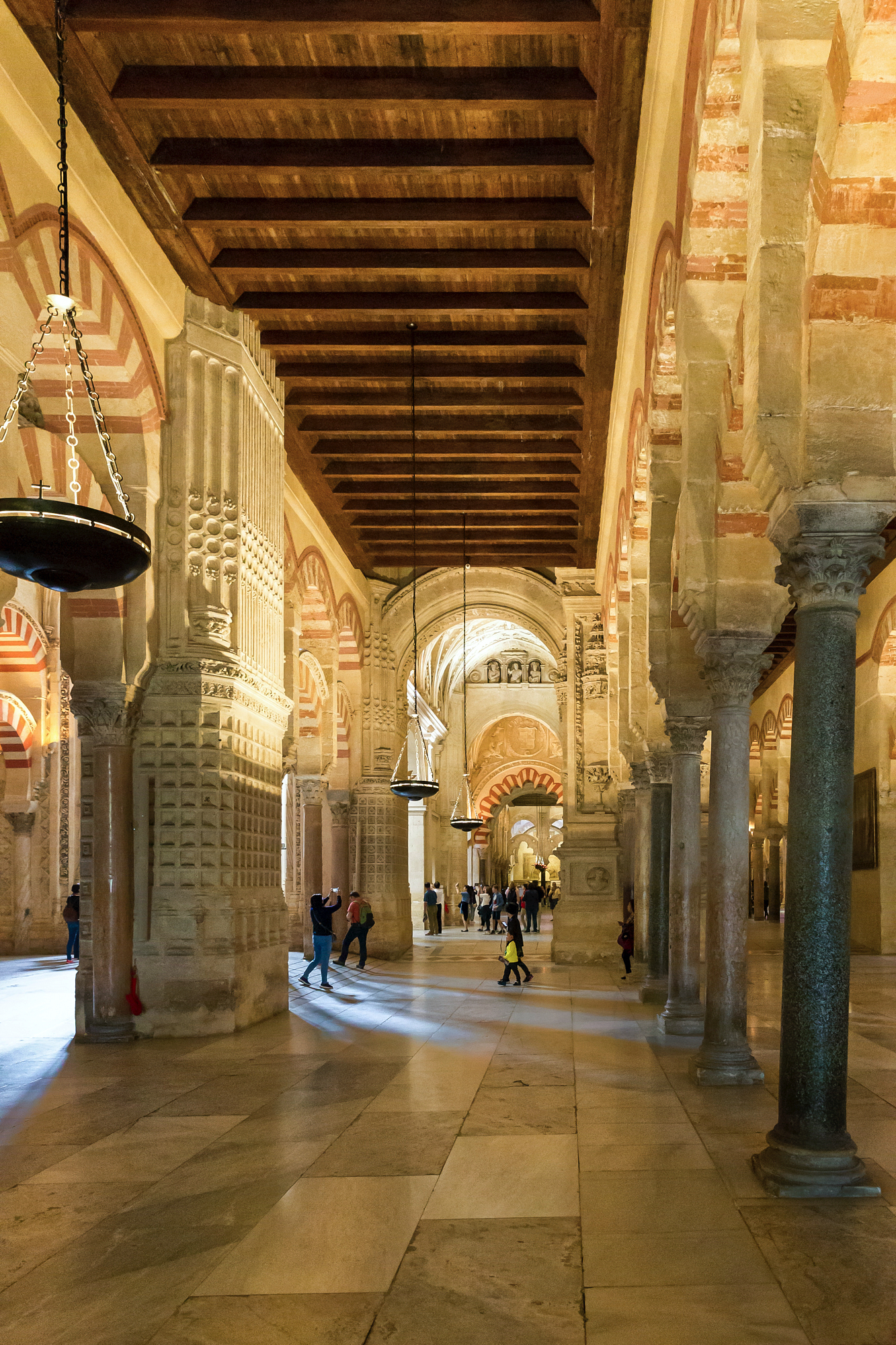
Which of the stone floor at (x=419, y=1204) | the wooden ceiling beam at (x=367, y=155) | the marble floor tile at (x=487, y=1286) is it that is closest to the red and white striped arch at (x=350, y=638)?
the stone floor at (x=419, y=1204)

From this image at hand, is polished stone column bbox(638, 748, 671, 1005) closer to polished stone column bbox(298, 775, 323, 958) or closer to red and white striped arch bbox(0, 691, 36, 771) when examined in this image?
polished stone column bbox(298, 775, 323, 958)

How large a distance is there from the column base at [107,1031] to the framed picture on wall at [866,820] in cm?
1036

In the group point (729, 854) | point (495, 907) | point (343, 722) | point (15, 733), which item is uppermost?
point (343, 722)

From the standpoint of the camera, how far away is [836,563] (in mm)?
4305

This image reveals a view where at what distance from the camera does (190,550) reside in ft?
28.0

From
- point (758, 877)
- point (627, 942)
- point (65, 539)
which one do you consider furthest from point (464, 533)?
point (758, 877)

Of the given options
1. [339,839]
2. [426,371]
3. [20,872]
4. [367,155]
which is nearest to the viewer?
[367,155]

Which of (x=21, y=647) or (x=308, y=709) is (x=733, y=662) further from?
(x=21, y=647)

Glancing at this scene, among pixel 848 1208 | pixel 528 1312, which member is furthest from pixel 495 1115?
pixel 528 1312

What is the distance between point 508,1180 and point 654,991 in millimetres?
6326

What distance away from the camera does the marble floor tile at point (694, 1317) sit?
293cm

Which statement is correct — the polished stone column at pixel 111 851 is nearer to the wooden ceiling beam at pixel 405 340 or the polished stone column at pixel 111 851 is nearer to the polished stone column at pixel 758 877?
the wooden ceiling beam at pixel 405 340

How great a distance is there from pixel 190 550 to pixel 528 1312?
6.24m

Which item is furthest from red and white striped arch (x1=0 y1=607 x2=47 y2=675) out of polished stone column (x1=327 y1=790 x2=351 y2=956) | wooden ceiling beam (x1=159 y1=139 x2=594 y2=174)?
wooden ceiling beam (x1=159 y1=139 x2=594 y2=174)
